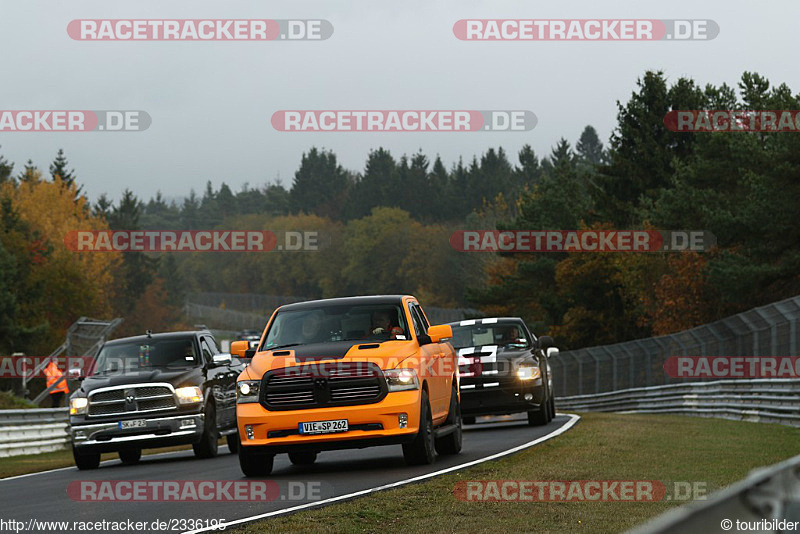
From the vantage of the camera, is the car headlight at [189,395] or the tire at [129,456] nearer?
the car headlight at [189,395]

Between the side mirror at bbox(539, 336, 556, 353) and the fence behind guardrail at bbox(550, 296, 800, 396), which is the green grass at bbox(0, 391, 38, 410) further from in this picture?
the side mirror at bbox(539, 336, 556, 353)

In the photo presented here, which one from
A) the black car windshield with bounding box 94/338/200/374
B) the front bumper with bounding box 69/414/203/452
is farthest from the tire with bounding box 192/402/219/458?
the black car windshield with bounding box 94/338/200/374

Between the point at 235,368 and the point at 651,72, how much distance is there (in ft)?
199

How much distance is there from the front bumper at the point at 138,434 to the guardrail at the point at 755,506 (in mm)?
16252

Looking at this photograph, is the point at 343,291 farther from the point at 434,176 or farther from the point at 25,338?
the point at 25,338

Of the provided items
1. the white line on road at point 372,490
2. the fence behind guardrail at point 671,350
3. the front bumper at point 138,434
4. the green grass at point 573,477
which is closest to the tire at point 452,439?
the white line on road at point 372,490

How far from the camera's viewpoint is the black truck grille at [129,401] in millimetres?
19109

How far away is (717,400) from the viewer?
101 ft

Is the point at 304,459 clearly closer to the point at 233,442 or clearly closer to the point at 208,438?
the point at 208,438

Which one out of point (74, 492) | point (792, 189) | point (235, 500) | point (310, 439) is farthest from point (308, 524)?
point (792, 189)

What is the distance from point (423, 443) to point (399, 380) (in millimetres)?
769

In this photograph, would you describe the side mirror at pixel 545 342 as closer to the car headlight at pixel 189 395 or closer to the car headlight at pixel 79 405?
the car headlight at pixel 189 395

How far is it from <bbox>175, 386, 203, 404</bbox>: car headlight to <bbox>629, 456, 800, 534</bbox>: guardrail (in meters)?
16.4

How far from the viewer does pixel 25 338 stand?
270 feet
